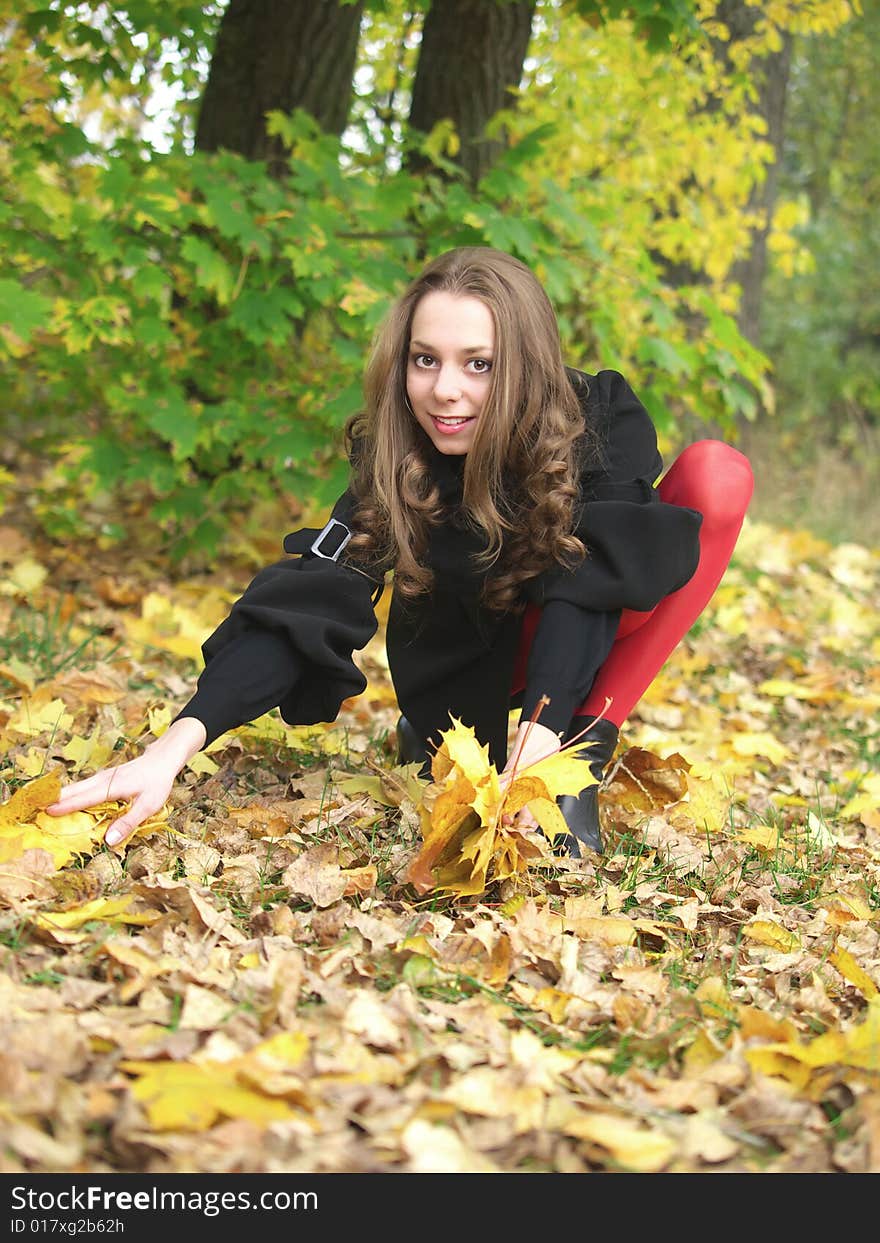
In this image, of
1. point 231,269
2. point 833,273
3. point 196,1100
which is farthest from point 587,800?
point 833,273

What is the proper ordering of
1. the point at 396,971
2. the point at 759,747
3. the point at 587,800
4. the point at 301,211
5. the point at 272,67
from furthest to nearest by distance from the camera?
the point at 272,67
the point at 301,211
the point at 759,747
the point at 587,800
the point at 396,971

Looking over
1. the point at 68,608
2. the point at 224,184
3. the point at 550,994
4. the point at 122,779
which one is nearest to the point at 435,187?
the point at 224,184

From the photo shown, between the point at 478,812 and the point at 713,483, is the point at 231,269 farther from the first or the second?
the point at 478,812

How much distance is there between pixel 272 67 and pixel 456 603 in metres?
2.75

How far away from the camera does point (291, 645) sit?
2.23 meters

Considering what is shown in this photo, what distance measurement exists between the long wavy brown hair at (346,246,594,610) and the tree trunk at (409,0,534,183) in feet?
7.43

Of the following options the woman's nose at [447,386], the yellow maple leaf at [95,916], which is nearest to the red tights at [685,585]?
→ the woman's nose at [447,386]

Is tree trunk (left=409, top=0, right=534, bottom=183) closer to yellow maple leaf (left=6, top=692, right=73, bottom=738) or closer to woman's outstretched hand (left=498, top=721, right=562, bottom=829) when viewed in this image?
yellow maple leaf (left=6, top=692, right=73, bottom=738)

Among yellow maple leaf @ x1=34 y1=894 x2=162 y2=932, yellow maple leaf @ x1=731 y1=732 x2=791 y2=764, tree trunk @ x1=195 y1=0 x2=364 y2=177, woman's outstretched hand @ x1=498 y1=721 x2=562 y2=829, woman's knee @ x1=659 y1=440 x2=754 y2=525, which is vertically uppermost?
tree trunk @ x1=195 y1=0 x2=364 y2=177

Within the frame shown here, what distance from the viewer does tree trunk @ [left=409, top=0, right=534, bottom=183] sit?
171 inches

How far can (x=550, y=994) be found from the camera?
1.72 meters

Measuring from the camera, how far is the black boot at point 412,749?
2619mm

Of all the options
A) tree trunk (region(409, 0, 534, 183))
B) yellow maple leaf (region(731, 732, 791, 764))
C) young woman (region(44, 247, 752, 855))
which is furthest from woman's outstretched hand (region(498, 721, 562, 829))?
tree trunk (region(409, 0, 534, 183))
